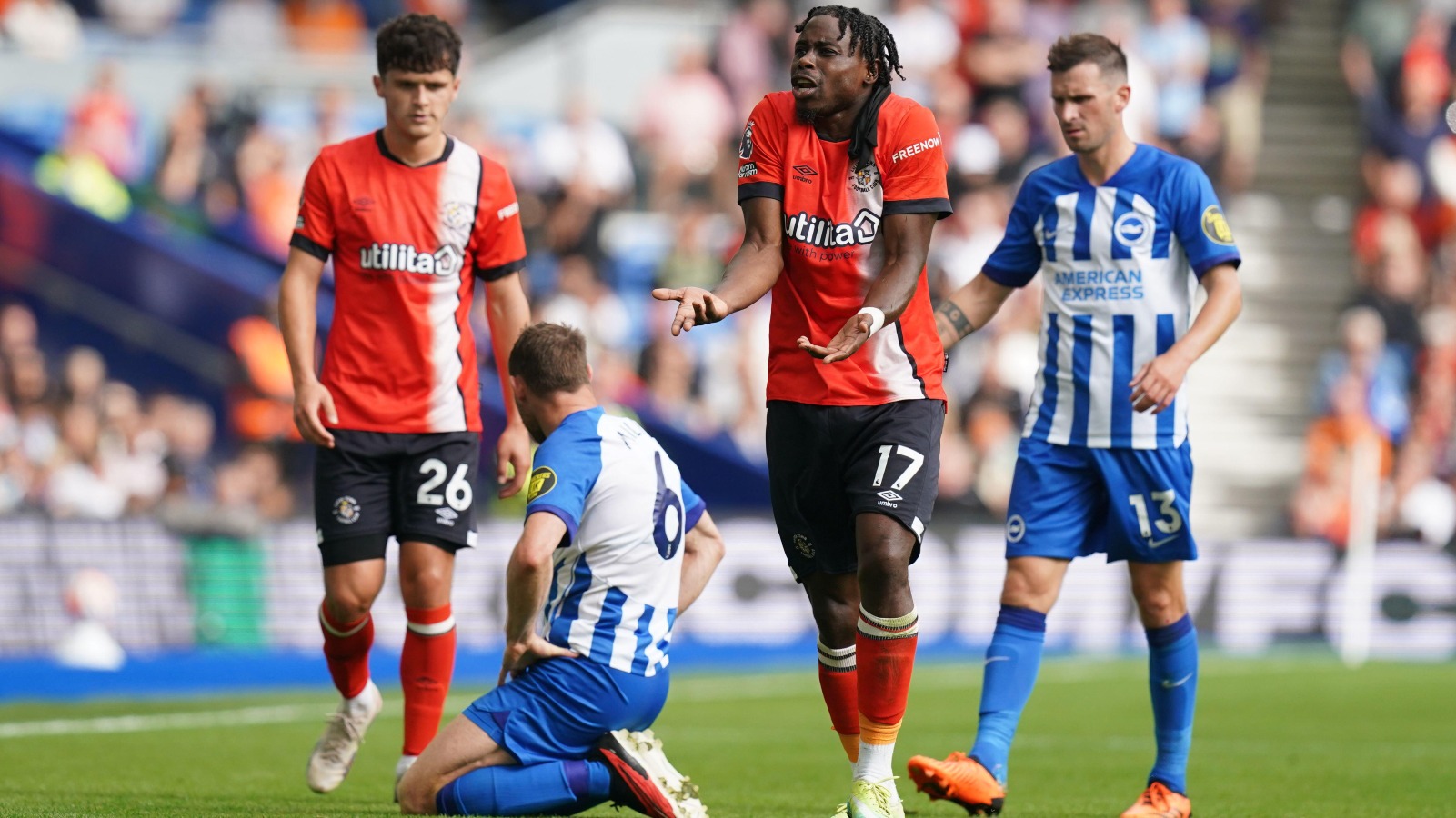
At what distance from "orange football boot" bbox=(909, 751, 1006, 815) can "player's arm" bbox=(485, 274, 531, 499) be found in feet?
5.97

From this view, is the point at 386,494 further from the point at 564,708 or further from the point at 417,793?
the point at 564,708

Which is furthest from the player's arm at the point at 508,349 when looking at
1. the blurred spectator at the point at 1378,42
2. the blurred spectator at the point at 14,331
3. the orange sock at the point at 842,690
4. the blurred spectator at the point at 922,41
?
the blurred spectator at the point at 1378,42

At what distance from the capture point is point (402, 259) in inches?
276

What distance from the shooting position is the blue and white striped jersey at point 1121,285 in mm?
6723

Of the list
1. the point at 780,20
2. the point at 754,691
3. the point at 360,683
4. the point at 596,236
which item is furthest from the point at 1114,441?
the point at 780,20

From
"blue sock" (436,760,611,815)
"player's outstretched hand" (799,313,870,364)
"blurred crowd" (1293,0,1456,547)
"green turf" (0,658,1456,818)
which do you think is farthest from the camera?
"blurred crowd" (1293,0,1456,547)

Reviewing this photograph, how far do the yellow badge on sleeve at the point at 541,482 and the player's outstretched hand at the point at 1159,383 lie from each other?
194 cm

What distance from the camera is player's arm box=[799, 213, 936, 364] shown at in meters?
5.52

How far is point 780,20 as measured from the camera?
19.3 meters

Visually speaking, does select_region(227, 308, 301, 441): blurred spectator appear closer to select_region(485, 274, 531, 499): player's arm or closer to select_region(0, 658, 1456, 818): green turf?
select_region(0, 658, 1456, 818): green turf

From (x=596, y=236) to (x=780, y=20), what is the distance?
3.33m

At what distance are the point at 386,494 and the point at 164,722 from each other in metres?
4.10

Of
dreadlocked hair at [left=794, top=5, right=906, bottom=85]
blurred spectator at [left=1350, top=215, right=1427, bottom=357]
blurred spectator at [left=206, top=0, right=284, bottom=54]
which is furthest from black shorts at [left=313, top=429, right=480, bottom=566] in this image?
blurred spectator at [left=1350, top=215, right=1427, bottom=357]

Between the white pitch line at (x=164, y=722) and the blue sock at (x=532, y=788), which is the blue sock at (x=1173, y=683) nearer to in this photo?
the blue sock at (x=532, y=788)
